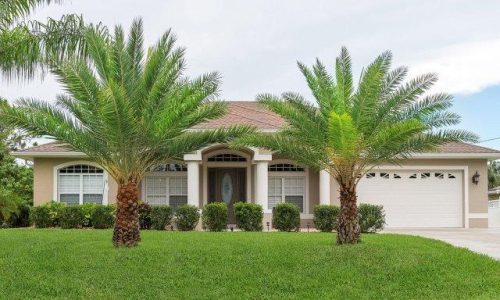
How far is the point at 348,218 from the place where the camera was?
13531 mm

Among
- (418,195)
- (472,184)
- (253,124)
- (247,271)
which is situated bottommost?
(247,271)

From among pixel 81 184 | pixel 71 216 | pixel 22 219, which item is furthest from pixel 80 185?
pixel 71 216

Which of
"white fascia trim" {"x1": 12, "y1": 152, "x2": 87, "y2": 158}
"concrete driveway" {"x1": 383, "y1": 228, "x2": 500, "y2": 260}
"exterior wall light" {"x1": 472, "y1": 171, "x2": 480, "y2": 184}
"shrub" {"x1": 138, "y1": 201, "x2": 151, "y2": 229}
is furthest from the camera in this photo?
"exterior wall light" {"x1": 472, "y1": 171, "x2": 480, "y2": 184}

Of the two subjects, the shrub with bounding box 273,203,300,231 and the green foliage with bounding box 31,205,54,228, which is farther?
the green foliage with bounding box 31,205,54,228

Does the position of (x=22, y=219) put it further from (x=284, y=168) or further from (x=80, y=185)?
(x=284, y=168)

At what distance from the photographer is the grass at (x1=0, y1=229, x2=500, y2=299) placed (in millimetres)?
10984

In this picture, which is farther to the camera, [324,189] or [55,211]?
[324,189]

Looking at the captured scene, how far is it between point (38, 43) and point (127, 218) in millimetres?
4363

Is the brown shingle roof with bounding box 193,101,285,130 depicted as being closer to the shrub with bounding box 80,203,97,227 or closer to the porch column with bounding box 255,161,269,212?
the porch column with bounding box 255,161,269,212

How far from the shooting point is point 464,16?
16938mm

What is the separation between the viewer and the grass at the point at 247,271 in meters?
11.0

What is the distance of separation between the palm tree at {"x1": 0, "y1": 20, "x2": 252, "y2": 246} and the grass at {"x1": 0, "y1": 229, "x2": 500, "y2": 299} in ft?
4.84

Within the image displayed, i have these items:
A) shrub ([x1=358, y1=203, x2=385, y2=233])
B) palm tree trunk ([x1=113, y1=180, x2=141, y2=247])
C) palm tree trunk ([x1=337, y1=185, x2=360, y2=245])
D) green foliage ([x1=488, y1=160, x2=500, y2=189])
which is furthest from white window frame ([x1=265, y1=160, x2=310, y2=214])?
green foliage ([x1=488, y1=160, x2=500, y2=189])

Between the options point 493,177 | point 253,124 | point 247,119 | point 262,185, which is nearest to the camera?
point 262,185
